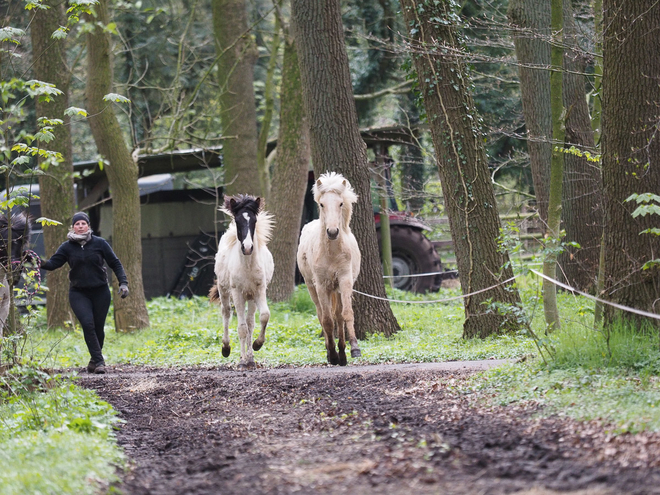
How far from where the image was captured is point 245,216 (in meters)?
10.1

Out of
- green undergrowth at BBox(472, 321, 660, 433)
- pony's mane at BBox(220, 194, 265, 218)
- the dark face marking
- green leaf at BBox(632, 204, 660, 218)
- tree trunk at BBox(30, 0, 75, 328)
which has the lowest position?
green undergrowth at BBox(472, 321, 660, 433)

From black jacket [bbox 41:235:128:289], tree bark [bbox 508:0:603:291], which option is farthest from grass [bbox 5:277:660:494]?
tree bark [bbox 508:0:603:291]

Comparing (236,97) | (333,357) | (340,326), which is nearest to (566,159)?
(340,326)

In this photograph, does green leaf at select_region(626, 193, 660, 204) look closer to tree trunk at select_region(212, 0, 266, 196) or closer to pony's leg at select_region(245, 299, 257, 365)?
pony's leg at select_region(245, 299, 257, 365)

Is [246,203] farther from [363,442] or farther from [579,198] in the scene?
[579,198]

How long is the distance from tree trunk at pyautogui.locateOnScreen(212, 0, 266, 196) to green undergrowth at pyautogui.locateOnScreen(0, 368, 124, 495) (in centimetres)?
1082

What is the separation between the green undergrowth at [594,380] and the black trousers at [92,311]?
18.9ft

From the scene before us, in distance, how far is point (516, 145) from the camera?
69.2 feet

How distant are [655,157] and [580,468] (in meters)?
3.77

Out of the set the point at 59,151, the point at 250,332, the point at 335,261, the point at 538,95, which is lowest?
the point at 250,332

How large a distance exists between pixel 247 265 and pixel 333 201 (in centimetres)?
165

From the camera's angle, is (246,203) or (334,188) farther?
(246,203)

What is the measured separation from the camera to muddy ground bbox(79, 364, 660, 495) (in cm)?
441

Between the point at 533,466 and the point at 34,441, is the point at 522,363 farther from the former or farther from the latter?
the point at 34,441
